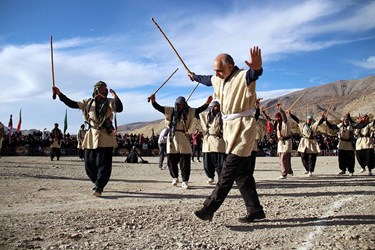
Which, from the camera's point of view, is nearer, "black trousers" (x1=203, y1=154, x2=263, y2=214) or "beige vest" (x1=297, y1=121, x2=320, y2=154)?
"black trousers" (x1=203, y1=154, x2=263, y2=214)

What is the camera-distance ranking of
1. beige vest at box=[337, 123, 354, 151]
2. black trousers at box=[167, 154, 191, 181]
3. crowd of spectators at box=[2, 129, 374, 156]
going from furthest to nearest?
crowd of spectators at box=[2, 129, 374, 156] → beige vest at box=[337, 123, 354, 151] → black trousers at box=[167, 154, 191, 181]

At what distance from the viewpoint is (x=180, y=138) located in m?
8.38

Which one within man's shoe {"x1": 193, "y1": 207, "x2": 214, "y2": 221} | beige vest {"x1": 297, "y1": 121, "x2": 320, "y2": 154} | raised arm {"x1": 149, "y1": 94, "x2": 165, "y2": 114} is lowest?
man's shoe {"x1": 193, "y1": 207, "x2": 214, "y2": 221}

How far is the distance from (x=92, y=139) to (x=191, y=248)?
4.00 metres

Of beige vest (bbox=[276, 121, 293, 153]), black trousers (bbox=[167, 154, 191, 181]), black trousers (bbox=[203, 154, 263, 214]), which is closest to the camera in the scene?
black trousers (bbox=[203, 154, 263, 214])

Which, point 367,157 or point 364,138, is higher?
point 364,138

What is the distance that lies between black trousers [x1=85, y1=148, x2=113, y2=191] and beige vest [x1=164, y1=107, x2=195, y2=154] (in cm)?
186

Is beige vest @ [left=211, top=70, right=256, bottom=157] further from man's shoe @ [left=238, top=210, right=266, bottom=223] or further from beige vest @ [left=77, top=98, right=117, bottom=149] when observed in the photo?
beige vest @ [left=77, top=98, right=117, bottom=149]

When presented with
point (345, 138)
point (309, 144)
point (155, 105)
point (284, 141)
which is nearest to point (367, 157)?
point (345, 138)

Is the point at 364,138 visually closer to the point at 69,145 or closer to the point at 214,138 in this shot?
the point at 214,138

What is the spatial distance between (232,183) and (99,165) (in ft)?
10.8

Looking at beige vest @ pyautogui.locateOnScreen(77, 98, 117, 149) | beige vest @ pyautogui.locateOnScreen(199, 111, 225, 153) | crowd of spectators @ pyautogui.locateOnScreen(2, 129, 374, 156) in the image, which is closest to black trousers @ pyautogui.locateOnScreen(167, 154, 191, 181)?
beige vest @ pyautogui.locateOnScreen(199, 111, 225, 153)

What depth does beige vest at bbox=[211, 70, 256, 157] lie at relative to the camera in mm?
4402

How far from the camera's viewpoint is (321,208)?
5312 millimetres
